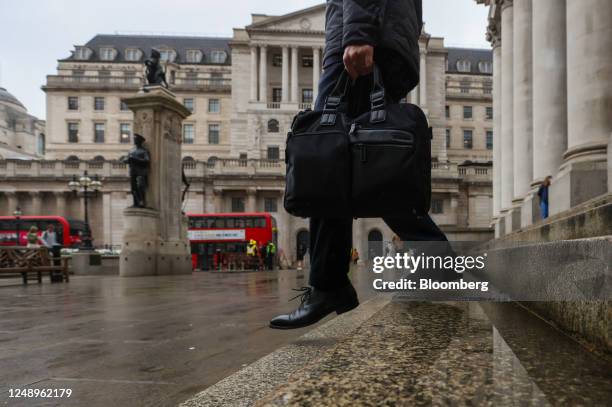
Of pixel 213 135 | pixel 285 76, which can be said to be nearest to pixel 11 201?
pixel 213 135

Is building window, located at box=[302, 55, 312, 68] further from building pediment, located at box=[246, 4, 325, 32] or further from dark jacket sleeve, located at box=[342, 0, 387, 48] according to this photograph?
dark jacket sleeve, located at box=[342, 0, 387, 48]

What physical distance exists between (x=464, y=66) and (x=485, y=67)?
3.37 meters

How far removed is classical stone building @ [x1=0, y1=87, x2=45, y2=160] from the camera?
261ft

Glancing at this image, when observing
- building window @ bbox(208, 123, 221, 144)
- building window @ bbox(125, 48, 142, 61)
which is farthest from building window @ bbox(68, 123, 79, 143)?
building window @ bbox(208, 123, 221, 144)

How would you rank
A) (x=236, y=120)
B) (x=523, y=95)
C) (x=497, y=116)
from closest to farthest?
(x=523, y=95) < (x=497, y=116) < (x=236, y=120)

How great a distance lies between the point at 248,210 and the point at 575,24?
41.3 meters

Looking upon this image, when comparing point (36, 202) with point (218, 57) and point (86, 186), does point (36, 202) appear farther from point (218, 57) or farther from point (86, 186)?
point (218, 57)

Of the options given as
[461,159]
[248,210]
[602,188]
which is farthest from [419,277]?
[461,159]

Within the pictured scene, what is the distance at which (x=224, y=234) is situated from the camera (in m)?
33.4

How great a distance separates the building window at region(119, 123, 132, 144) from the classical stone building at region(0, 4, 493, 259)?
0.13m

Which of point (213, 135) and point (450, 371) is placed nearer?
point (450, 371)

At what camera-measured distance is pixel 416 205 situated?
7.77 ft

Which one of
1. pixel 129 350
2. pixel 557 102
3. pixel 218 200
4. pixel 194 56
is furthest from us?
pixel 194 56

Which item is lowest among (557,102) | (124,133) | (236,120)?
(557,102)
